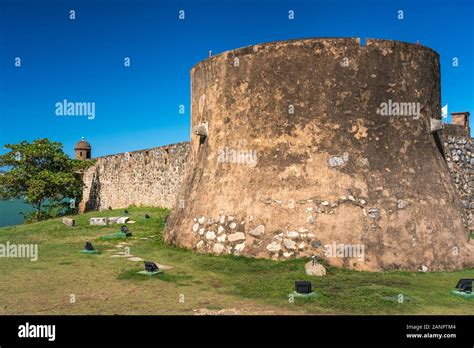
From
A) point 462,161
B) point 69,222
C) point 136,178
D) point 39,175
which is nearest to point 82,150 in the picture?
point 39,175

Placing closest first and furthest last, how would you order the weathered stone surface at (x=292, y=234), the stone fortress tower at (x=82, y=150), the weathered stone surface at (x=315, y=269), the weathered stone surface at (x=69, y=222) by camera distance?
the weathered stone surface at (x=315, y=269), the weathered stone surface at (x=292, y=234), the weathered stone surface at (x=69, y=222), the stone fortress tower at (x=82, y=150)

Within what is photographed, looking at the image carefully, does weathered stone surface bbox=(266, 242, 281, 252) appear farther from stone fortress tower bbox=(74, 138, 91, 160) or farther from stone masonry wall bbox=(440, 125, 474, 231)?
stone fortress tower bbox=(74, 138, 91, 160)

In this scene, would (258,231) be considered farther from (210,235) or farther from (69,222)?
(69,222)

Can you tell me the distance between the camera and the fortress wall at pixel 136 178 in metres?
19.0

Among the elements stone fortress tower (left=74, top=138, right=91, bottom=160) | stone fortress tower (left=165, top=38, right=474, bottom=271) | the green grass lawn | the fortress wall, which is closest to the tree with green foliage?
the fortress wall

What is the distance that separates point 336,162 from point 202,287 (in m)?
3.36

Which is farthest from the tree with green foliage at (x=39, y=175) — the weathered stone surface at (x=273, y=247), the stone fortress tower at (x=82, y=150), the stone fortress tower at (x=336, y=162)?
the weathered stone surface at (x=273, y=247)

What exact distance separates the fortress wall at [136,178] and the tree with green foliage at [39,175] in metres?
1.91

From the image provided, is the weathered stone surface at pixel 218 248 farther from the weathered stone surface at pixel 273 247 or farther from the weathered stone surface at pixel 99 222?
the weathered stone surface at pixel 99 222

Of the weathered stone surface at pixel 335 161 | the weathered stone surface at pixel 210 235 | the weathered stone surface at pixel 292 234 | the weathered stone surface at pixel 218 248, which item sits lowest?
the weathered stone surface at pixel 218 248

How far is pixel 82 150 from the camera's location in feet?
115

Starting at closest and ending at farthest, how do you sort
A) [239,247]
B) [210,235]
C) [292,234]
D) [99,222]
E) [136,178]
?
[292,234] < [239,247] < [210,235] < [99,222] < [136,178]

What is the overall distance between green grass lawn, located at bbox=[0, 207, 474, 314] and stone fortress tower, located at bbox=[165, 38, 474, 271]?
439 mm

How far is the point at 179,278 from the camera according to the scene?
260 inches
